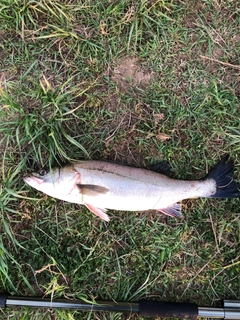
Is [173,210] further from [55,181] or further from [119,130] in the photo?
[55,181]

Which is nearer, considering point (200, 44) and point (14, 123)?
point (14, 123)

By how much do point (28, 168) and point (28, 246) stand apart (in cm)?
81

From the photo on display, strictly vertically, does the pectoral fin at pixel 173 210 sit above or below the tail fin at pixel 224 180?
below

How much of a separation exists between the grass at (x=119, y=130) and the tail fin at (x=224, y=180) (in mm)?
126

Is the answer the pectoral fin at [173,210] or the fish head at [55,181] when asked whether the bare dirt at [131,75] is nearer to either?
the fish head at [55,181]

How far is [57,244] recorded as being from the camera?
361cm

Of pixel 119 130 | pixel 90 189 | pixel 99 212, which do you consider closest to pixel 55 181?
pixel 90 189

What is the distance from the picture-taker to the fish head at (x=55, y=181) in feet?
11.0

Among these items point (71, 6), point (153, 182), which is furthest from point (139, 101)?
point (71, 6)

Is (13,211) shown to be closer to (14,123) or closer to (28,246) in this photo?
(28,246)

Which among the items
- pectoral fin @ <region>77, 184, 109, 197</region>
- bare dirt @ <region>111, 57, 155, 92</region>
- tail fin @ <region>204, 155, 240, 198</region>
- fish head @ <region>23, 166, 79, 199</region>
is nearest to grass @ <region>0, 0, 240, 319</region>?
bare dirt @ <region>111, 57, 155, 92</region>

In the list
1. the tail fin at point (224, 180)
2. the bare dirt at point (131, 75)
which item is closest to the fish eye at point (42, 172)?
the bare dirt at point (131, 75)

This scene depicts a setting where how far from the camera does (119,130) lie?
3.71m

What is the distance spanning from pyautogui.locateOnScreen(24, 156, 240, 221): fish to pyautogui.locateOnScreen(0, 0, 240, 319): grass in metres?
0.18
